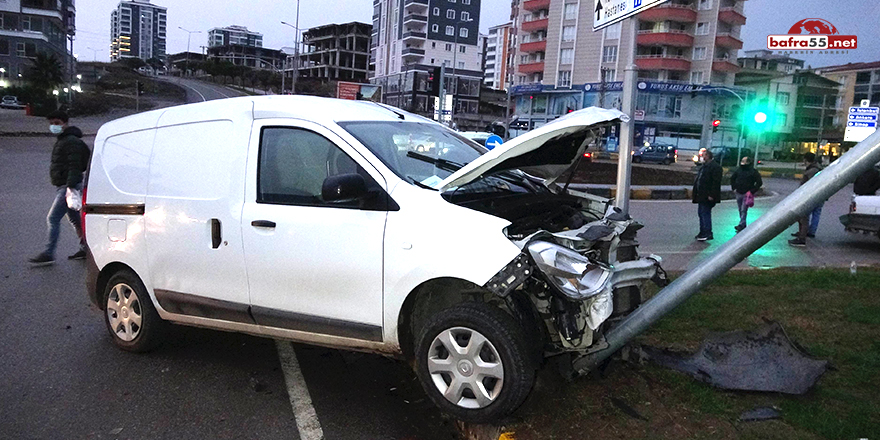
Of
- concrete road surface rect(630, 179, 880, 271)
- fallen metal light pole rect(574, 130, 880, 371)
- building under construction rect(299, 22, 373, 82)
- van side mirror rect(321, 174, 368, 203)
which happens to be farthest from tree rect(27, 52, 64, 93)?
fallen metal light pole rect(574, 130, 880, 371)

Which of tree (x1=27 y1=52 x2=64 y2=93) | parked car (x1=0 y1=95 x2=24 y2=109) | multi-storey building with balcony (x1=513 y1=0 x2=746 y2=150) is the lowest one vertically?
parked car (x1=0 y1=95 x2=24 y2=109)

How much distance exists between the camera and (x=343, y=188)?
3729mm

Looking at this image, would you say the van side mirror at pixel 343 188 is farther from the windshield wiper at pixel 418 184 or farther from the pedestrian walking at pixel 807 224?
the pedestrian walking at pixel 807 224

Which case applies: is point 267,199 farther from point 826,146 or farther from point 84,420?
point 826,146

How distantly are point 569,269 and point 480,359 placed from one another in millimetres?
716

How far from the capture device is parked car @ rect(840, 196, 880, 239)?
10727 mm

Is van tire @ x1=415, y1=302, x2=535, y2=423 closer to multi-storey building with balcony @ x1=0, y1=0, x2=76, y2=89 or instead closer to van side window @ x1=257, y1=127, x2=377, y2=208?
van side window @ x1=257, y1=127, x2=377, y2=208

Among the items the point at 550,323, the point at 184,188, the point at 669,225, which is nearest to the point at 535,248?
the point at 550,323

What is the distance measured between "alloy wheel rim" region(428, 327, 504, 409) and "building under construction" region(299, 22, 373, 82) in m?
120

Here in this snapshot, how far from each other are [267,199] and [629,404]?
2.67m

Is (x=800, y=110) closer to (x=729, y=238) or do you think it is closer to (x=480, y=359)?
(x=729, y=238)

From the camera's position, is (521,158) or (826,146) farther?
(826,146)

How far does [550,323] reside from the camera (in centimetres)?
365

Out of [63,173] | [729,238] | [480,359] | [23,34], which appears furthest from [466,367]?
[23,34]
